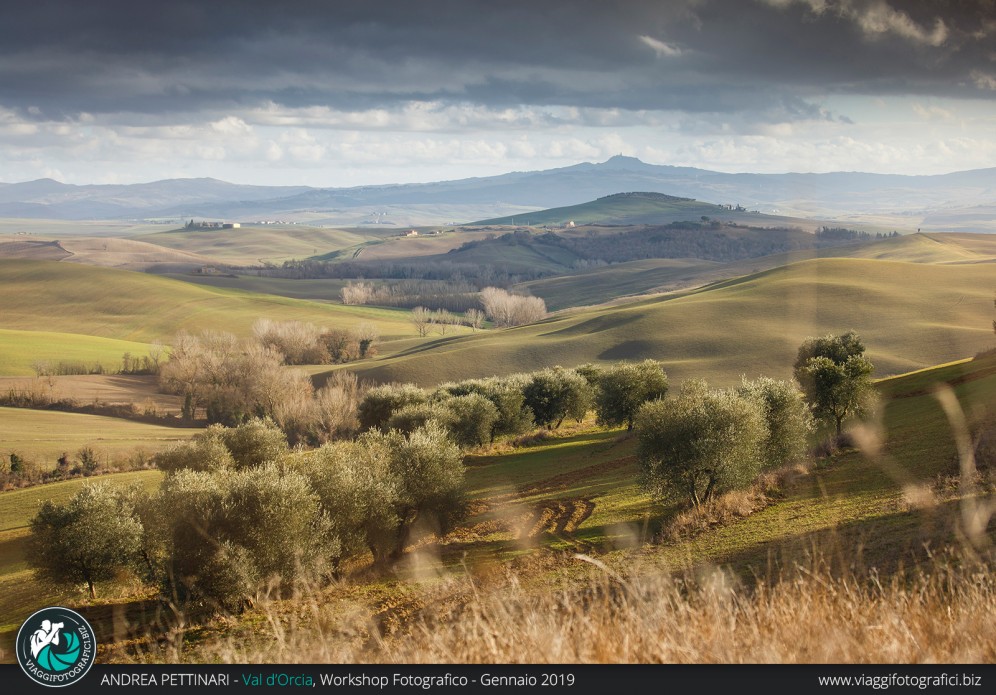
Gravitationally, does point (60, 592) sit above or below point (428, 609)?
below

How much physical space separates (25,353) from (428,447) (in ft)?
402

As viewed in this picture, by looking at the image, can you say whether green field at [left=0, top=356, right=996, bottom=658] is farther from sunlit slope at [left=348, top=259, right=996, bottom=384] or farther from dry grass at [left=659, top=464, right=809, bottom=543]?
sunlit slope at [left=348, top=259, right=996, bottom=384]

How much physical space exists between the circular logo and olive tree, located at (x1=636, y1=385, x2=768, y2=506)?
3122 cm

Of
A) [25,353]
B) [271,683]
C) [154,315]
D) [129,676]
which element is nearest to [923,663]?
[271,683]

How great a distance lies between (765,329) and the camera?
390 feet

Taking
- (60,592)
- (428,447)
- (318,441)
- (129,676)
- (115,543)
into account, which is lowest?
(318,441)

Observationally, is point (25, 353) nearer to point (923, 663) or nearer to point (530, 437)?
point (530, 437)

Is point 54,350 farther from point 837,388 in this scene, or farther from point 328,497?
point 837,388

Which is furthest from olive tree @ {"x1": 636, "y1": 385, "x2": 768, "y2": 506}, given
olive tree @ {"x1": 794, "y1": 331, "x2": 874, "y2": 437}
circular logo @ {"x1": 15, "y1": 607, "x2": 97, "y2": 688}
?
circular logo @ {"x1": 15, "y1": 607, "x2": 97, "y2": 688}

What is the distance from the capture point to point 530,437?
68562 millimetres

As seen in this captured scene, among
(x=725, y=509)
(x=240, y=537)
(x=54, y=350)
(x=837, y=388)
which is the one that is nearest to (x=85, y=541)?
(x=240, y=537)
